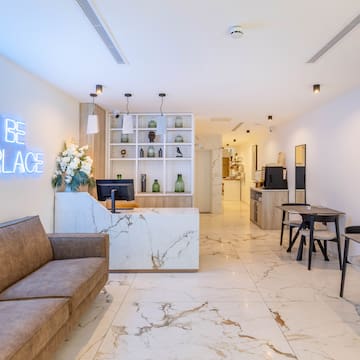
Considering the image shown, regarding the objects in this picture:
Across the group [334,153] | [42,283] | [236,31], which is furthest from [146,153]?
[42,283]

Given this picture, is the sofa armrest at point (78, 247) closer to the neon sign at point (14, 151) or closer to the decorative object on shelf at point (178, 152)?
the neon sign at point (14, 151)

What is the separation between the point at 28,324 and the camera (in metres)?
1.87

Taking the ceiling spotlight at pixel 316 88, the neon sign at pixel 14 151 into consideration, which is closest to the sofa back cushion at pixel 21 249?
the neon sign at pixel 14 151

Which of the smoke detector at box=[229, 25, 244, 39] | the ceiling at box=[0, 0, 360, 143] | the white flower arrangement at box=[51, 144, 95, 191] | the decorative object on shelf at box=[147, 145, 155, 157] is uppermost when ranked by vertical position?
the ceiling at box=[0, 0, 360, 143]

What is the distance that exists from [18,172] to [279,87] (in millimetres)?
3565

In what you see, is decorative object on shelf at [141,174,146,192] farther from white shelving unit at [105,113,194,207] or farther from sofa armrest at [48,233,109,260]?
sofa armrest at [48,233,109,260]

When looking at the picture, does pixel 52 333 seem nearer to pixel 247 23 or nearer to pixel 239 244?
pixel 247 23

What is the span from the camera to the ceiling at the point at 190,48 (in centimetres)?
237

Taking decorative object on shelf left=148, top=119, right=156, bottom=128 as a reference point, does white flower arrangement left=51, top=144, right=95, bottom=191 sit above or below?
below

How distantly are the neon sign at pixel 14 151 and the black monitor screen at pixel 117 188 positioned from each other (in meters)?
0.94

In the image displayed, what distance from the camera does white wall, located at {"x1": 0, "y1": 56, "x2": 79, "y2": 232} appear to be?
3439 mm

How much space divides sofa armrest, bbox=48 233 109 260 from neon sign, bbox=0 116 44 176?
90 cm

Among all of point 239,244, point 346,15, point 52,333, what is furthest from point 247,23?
point 239,244

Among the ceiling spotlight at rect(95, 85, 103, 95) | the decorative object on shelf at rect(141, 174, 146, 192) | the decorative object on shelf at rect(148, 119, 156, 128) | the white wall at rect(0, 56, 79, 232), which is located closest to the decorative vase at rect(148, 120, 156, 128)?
the decorative object on shelf at rect(148, 119, 156, 128)
